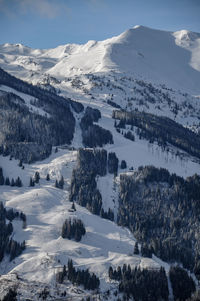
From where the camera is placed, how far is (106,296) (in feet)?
364

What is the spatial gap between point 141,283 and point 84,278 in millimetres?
19548

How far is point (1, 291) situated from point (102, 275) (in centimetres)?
3451

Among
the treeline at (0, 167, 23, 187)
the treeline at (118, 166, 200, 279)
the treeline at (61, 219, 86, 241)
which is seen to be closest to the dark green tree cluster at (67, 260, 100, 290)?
the treeline at (61, 219, 86, 241)

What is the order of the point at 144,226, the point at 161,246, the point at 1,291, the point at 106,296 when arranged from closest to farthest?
the point at 1,291
the point at 106,296
the point at 161,246
the point at 144,226

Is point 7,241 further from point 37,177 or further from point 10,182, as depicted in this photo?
point 37,177

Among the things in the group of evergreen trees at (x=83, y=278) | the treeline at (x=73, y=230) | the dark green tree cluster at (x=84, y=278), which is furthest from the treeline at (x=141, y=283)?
the treeline at (x=73, y=230)

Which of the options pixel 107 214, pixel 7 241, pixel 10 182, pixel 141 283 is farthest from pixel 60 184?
pixel 141 283

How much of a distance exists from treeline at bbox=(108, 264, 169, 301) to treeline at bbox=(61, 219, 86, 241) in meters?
25.2

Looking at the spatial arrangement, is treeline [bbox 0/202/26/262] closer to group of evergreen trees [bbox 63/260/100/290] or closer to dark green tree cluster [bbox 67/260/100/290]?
group of evergreen trees [bbox 63/260/100/290]

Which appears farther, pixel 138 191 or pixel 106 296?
pixel 138 191

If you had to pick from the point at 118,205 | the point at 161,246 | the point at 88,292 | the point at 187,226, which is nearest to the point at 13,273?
the point at 88,292

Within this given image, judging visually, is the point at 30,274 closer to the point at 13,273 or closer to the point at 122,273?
the point at 13,273

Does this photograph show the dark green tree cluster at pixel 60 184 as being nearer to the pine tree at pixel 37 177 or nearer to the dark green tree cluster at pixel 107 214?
the pine tree at pixel 37 177

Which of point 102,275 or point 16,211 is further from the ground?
point 16,211
